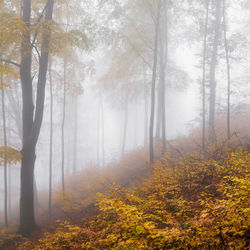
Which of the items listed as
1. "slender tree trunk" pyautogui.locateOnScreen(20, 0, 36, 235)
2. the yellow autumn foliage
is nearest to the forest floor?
the yellow autumn foliage

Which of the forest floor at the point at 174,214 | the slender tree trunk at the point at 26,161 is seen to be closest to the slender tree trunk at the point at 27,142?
the slender tree trunk at the point at 26,161

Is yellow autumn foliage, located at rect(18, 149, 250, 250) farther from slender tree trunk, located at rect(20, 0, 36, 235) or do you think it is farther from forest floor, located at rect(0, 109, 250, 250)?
slender tree trunk, located at rect(20, 0, 36, 235)

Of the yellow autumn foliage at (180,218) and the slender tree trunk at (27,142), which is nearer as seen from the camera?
the yellow autumn foliage at (180,218)

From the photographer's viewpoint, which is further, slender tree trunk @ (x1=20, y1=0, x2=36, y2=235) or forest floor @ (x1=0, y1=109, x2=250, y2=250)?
slender tree trunk @ (x1=20, y1=0, x2=36, y2=235)

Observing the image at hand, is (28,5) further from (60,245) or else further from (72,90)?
(60,245)

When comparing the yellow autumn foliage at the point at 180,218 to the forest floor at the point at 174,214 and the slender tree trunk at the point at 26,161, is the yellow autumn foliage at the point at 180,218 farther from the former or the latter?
the slender tree trunk at the point at 26,161

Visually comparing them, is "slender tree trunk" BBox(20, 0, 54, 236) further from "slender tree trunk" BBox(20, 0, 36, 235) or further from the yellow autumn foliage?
the yellow autumn foliage

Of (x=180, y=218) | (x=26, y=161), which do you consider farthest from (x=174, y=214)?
(x=26, y=161)

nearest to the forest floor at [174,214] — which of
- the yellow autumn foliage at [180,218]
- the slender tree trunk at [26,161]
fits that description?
the yellow autumn foliage at [180,218]

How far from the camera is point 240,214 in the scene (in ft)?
7.78

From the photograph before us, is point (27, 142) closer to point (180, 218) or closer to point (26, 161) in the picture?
point (26, 161)

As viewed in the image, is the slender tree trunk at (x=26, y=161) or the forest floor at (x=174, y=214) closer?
the forest floor at (x=174, y=214)

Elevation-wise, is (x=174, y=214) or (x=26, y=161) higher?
(x=26, y=161)

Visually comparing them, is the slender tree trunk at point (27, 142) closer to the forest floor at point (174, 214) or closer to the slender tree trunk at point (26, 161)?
the slender tree trunk at point (26, 161)
